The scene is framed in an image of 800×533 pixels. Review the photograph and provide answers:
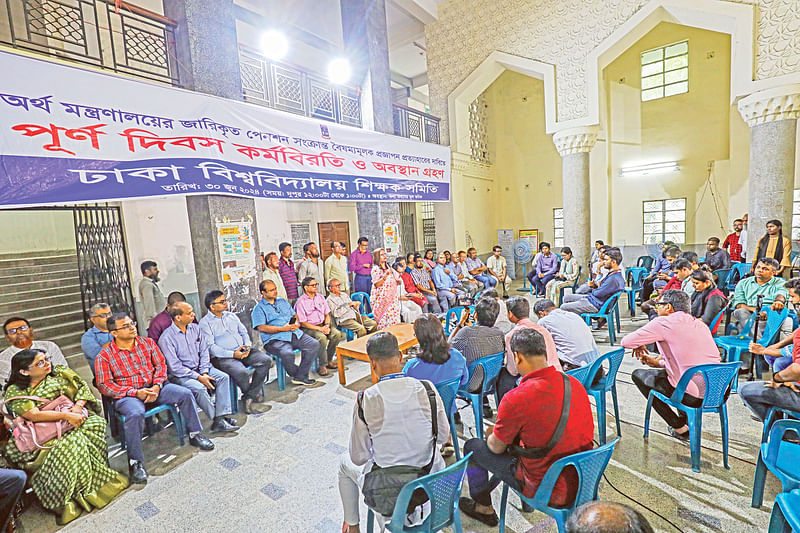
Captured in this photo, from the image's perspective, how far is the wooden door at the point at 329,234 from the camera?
10.1 m

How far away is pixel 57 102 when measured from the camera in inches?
131

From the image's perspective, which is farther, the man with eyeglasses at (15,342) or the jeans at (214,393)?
the jeans at (214,393)

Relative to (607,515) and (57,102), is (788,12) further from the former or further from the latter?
(57,102)

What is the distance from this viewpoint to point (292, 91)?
20.2ft

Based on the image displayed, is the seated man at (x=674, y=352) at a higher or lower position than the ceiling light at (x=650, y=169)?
lower

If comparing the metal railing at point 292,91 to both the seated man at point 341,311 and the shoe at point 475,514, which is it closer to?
the seated man at point 341,311

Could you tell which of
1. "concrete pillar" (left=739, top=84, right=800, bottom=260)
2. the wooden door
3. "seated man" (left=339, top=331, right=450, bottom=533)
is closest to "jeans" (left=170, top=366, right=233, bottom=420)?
"seated man" (left=339, top=331, right=450, bottom=533)

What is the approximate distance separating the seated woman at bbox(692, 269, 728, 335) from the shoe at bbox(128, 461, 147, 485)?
205 inches

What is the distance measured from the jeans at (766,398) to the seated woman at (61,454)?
170 inches

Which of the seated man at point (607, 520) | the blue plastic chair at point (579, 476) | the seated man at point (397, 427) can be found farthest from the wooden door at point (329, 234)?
the seated man at point (607, 520)

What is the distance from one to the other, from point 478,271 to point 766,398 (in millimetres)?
6287

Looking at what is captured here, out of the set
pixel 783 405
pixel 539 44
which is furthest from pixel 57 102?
pixel 539 44

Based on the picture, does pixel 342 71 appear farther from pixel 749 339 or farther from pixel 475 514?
pixel 475 514

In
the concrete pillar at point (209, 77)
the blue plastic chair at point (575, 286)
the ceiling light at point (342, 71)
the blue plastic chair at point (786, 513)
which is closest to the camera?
the blue plastic chair at point (786, 513)
